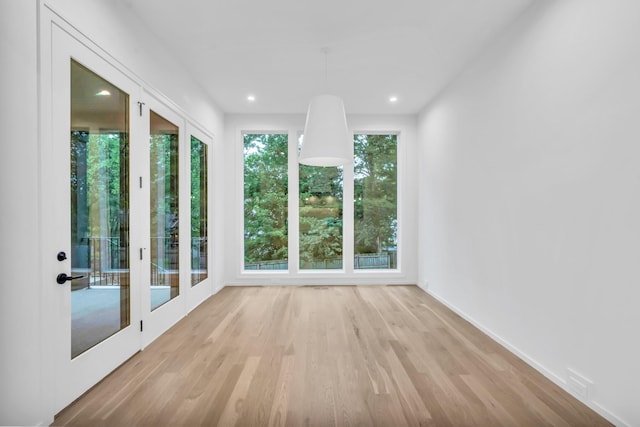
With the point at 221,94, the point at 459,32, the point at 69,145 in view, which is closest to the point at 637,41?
the point at 459,32

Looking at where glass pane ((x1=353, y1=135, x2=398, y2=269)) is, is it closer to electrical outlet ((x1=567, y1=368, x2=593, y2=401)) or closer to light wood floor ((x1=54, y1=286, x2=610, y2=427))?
light wood floor ((x1=54, y1=286, x2=610, y2=427))

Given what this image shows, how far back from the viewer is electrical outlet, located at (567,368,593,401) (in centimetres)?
206

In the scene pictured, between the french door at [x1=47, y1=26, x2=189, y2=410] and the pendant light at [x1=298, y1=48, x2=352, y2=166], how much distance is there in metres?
1.60

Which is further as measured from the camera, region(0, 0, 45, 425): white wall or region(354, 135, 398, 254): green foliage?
region(354, 135, 398, 254): green foliage

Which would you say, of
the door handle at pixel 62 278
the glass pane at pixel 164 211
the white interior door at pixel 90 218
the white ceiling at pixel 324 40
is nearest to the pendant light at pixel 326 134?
the white ceiling at pixel 324 40

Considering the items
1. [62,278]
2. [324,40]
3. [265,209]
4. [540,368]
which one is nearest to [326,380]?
[540,368]

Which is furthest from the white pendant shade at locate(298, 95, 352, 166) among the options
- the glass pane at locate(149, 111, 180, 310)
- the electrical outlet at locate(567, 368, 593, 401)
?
the electrical outlet at locate(567, 368, 593, 401)

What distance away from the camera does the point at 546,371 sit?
7.93ft

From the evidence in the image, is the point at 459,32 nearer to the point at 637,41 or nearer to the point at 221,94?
the point at 637,41

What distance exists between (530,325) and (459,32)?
A: 2837 millimetres

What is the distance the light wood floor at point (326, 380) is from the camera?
75.9 inches

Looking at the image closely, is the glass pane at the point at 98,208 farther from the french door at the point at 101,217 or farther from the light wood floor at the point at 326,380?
the light wood floor at the point at 326,380

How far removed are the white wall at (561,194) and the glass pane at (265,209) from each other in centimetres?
311

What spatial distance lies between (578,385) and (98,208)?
12.2 ft
